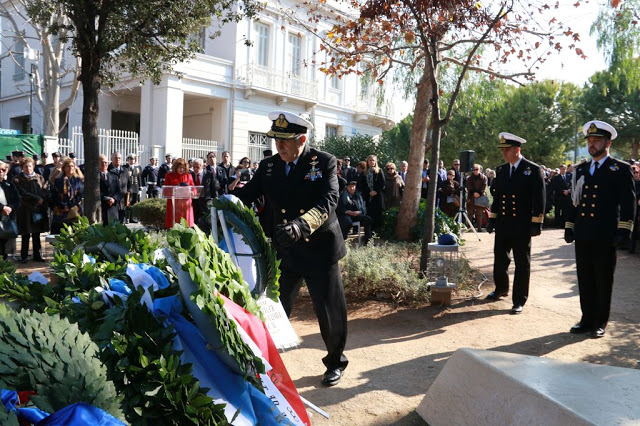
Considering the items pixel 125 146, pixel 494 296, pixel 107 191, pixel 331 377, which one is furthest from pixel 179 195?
pixel 125 146

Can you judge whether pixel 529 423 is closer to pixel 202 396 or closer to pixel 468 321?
pixel 202 396

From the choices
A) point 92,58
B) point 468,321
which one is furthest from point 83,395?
point 92,58

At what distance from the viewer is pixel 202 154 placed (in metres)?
25.0

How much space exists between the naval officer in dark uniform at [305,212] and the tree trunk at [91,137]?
5462mm

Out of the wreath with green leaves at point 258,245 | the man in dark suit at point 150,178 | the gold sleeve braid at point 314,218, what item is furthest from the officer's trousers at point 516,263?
the man in dark suit at point 150,178

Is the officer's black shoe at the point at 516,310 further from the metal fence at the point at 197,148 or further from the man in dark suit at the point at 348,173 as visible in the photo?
the metal fence at the point at 197,148

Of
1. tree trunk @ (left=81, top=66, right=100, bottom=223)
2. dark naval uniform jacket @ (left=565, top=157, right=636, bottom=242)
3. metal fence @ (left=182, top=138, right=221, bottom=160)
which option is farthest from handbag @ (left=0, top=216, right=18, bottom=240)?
metal fence @ (left=182, top=138, right=221, bottom=160)

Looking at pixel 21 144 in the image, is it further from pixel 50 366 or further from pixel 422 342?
pixel 50 366

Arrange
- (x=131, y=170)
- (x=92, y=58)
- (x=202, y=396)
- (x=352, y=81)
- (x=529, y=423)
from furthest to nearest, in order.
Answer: (x=352, y=81)
(x=131, y=170)
(x=92, y=58)
(x=529, y=423)
(x=202, y=396)

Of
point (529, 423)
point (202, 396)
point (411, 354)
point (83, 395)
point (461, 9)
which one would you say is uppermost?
point (461, 9)

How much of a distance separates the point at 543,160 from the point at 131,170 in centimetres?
3728

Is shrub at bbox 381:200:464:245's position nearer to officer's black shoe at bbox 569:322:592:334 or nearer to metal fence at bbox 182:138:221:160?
officer's black shoe at bbox 569:322:592:334

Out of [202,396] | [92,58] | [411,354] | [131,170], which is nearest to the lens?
[202,396]

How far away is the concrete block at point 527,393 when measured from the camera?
271 cm
